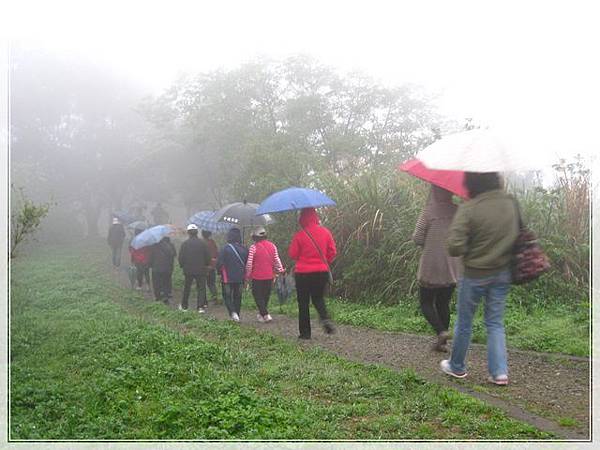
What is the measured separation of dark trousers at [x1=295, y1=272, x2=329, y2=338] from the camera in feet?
22.3

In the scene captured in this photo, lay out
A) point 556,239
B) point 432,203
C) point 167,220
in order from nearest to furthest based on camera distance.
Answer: point 432,203 < point 556,239 < point 167,220

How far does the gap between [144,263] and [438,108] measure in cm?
1238

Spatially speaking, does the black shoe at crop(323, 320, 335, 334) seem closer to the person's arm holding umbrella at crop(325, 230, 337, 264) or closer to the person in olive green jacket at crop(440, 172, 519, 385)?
the person's arm holding umbrella at crop(325, 230, 337, 264)

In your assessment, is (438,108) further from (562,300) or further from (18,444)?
(18,444)

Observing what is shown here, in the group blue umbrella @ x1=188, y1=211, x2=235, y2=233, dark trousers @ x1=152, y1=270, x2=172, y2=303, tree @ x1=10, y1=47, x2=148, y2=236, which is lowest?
dark trousers @ x1=152, y1=270, x2=172, y2=303

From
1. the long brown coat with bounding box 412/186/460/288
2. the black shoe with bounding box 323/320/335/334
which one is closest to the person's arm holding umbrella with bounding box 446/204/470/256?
the long brown coat with bounding box 412/186/460/288

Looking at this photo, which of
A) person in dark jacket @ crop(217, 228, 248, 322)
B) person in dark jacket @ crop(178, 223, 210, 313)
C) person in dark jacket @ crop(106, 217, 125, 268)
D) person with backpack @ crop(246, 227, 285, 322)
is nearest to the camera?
person with backpack @ crop(246, 227, 285, 322)

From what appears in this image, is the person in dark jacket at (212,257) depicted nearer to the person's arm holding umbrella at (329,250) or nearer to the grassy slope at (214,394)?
the grassy slope at (214,394)

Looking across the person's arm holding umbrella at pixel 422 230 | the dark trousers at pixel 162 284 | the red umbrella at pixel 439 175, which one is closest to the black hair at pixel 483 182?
the red umbrella at pixel 439 175

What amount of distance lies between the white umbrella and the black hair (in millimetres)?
94

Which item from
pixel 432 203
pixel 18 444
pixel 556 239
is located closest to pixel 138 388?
pixel 18 444

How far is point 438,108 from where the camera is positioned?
68.1 feet

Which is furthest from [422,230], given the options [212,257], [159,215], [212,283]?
[159,215]

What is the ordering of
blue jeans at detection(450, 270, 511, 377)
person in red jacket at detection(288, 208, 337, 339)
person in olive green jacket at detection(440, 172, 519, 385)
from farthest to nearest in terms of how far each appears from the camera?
1. person in red jacket at detection(288, 208, 337, 339)
2. blue jeans at detection(450, 270, 511, 377)
3. person in olive green jacket at detection(440, 172, 519, 385)
